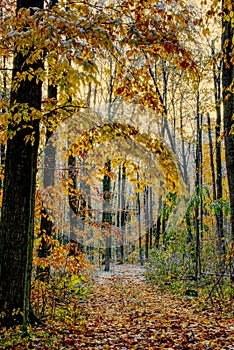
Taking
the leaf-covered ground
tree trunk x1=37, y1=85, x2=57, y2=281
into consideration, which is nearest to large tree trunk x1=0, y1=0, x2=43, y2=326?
the leaf-covered ground

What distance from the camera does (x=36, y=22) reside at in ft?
11.7

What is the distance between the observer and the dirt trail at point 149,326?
5.23 m

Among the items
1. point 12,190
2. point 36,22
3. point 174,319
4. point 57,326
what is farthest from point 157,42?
point 174,319

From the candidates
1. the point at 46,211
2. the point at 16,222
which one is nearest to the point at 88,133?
the point at 16,222

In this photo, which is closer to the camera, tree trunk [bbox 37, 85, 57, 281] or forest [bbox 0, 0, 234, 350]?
forest [bbox 0, 0, 234, 350]

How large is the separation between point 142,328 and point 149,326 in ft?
0.62

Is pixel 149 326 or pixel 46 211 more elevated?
pixel 46 211

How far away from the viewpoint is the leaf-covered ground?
16.9 ft

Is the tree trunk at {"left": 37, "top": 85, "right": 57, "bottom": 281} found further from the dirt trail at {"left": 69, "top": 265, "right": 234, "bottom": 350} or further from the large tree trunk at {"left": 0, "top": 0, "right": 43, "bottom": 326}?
the large tree trunk at {"left": 0, "top": 0, "right": 43, "bottom": 326}

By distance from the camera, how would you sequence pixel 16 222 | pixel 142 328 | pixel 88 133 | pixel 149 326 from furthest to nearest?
pixel 149 326
pixel 142 328
pixel 88 133
pixel 16 222

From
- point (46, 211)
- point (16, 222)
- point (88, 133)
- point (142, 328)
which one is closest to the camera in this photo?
point (16, 222)

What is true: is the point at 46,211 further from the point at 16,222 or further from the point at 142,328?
the point at 142,328

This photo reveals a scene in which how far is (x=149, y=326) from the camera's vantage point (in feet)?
21.2

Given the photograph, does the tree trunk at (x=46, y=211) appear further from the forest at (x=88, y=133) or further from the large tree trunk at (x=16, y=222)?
the large tree trunk at (x=16, y=222)
